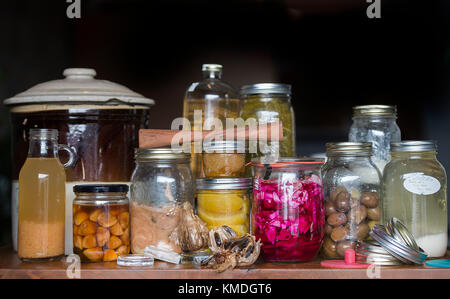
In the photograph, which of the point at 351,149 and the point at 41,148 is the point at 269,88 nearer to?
the point at 351,149

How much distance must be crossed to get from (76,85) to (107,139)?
0.44ft

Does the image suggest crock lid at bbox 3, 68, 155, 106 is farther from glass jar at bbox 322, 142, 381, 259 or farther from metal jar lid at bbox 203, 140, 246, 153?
glass jar at bbox 322, 142, 381, 259

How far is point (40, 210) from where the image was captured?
3.32ft

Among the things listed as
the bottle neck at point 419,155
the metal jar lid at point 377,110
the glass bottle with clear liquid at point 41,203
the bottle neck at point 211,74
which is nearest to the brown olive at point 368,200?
the bottle neck at point 419,155

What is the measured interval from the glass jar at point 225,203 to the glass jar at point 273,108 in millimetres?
149

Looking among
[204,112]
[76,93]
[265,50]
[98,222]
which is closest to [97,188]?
[98,222]

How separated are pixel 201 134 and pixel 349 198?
1.10 feet

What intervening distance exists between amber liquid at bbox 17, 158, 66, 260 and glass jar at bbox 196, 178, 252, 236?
283mm

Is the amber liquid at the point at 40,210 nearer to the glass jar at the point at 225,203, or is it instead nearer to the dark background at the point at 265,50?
the glass jar at the point at 225,203

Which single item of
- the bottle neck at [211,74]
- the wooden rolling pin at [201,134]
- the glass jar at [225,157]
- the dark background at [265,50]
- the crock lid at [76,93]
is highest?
the dark background at [265,50]

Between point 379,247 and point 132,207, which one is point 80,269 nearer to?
point 132,207

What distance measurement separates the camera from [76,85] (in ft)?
3.76

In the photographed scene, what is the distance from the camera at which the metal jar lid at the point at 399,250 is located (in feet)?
3.12
